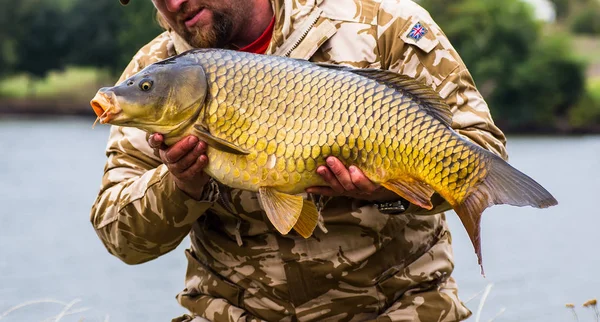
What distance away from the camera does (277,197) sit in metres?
2.61

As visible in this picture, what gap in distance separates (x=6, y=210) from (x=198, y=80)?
52.8 feet

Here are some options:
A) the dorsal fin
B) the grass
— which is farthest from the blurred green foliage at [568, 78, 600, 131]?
the dorsal fin

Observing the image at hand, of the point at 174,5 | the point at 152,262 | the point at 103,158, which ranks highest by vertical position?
the point at 174,5

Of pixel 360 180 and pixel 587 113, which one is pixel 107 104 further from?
pixel 587 113

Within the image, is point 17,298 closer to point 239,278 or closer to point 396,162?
point 239,278

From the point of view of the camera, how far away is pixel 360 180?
2.59 meters

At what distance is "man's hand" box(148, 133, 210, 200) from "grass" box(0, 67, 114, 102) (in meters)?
43.2

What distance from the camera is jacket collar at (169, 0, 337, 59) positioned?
3160mm

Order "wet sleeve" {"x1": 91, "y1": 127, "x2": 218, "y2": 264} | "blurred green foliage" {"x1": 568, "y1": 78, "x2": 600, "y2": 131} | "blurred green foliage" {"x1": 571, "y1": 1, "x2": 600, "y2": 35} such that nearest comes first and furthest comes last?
"wet sleeve" {"x1": 91, "y1": 127, "x2": 218, "y2": 264} → "blurred green foliage" {"x1": 568, "y1": 78, "x2": 600, "y2": 131} → "blurred green foliage" {"x1": 571, "y1": 1, "x2": 600, "y2": 35}

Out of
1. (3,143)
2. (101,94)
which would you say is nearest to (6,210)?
(3,143)

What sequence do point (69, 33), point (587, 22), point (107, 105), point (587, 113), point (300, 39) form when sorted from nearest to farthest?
point (107, 105) → point (300, 39) → point (587, 113) → point (587, 22) → point (69, 33)

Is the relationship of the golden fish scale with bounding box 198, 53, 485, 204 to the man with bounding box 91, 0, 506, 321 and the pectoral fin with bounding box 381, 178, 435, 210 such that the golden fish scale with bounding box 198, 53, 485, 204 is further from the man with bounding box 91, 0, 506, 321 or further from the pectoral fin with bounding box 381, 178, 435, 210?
the man with bounding box 91, 0, 506, 321

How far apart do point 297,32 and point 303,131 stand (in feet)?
2.32

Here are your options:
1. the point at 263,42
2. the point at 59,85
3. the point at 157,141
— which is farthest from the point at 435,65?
the point at 59,85
